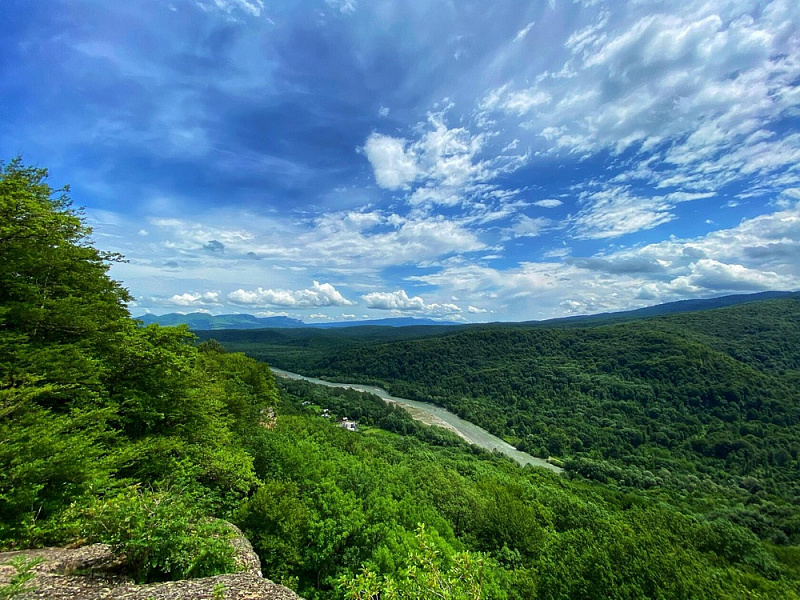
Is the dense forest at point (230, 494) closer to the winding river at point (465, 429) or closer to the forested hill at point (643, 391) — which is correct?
the forested hill at point (643, 391)

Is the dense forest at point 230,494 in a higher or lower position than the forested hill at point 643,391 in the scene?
higher

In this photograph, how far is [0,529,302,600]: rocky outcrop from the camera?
265 inches

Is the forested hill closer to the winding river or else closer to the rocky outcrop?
the winding river

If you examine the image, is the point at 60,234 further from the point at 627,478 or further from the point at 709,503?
the point at 627,478

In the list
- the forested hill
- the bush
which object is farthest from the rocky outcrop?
the forested hill

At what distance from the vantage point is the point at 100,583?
286 inches

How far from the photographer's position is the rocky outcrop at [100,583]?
674 cm

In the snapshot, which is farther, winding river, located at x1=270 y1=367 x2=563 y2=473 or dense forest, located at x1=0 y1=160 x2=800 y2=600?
winding river, located at x1=270 y1=367 x2=563 y2=473

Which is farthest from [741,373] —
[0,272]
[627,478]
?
[0,272]

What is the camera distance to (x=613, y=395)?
121 m

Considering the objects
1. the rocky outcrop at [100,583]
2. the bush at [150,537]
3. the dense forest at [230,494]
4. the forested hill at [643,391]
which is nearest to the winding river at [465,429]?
the forested hill at [643,391]

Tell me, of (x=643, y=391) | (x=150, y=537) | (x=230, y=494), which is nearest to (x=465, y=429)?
(x=643, y=391)

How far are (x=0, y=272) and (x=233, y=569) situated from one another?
12529 millimetres

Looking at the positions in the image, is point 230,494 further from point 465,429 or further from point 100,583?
point 465,429
